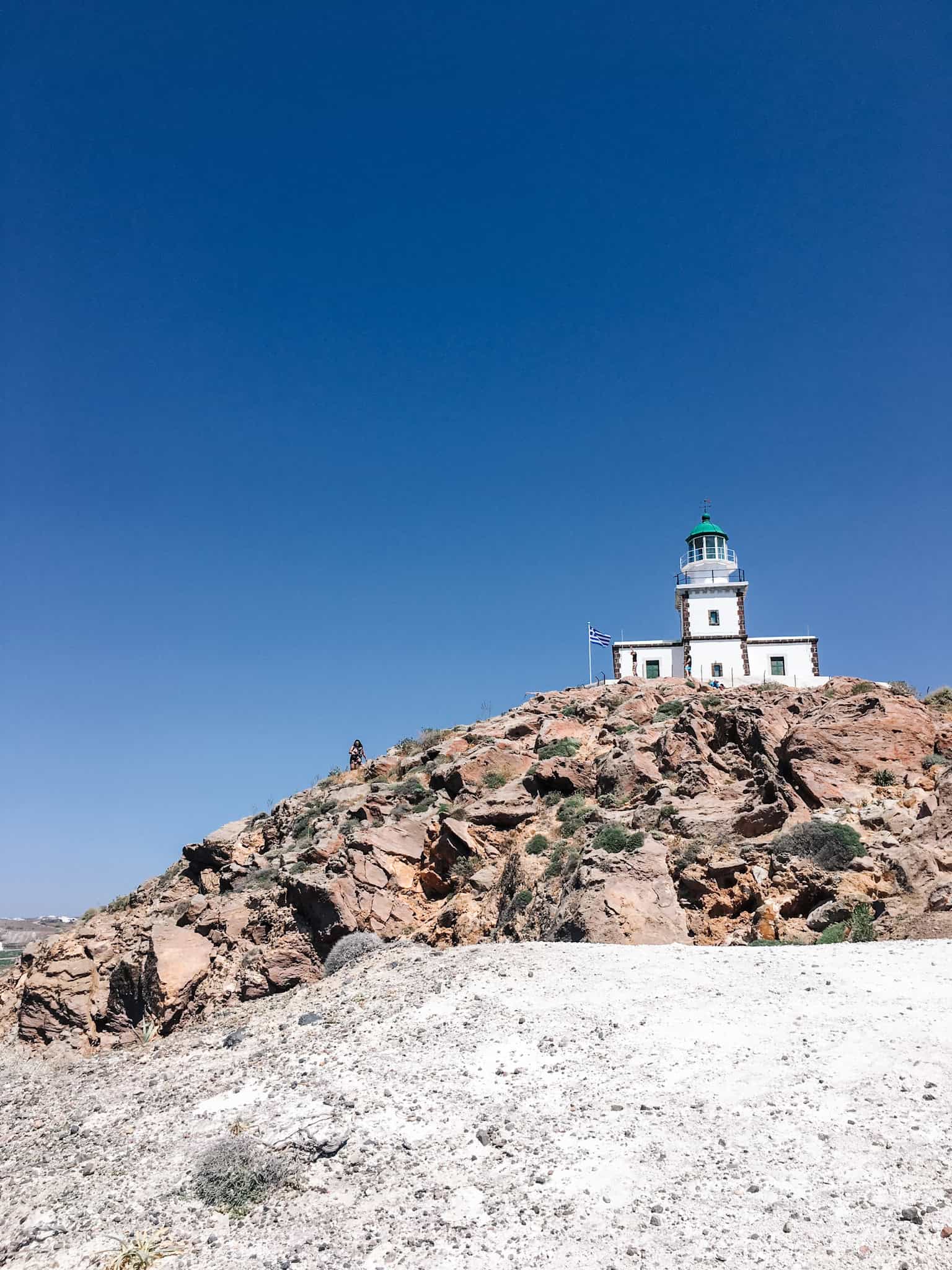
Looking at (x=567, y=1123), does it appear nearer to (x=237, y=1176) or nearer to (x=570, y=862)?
(x=237, y=1176)

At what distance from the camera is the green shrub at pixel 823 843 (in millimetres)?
15570

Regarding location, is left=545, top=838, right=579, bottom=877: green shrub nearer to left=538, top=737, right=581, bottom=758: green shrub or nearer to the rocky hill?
the rocky hill

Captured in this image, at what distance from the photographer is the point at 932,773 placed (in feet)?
60.5

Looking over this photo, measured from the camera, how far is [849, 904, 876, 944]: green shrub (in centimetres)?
1349

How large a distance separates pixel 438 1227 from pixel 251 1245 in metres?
1.84

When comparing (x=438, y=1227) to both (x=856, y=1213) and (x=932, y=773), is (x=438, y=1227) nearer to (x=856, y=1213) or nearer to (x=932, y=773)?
(x=856, y=1213)

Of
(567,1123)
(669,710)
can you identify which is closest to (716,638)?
(669,710)

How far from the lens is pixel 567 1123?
8.87 m

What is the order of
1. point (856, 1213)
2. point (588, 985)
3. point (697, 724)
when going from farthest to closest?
point (697, 724)
point (588, 985)
point (856, 1213)

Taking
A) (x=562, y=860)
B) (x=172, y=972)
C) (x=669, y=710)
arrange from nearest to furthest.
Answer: (x=562, y=860)
(x=172, y=972)
(x=669, y=710)

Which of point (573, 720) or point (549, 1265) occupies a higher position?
point (573, 720)

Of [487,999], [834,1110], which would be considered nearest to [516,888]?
[487,999]

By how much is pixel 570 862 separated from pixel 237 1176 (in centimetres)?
998

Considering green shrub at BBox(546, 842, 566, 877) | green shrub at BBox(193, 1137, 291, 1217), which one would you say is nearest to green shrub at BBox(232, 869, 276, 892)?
green shrub at BBox(546, 842, 566, 877)
